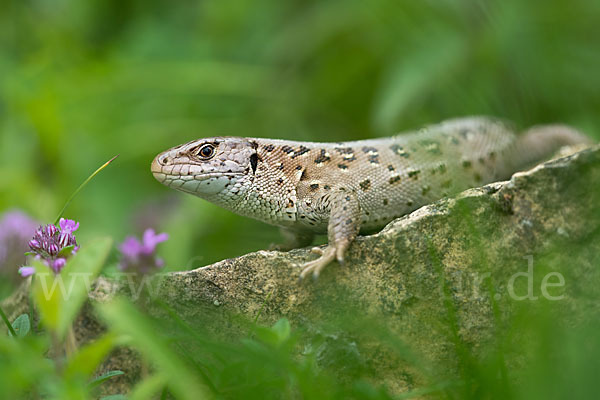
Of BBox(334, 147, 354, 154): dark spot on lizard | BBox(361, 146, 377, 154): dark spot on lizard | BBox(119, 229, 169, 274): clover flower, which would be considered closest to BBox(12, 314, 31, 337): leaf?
BBox(119, 229, 169, 274): clover flower

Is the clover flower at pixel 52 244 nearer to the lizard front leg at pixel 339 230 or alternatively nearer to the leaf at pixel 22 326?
the leaf at pixel 22 326

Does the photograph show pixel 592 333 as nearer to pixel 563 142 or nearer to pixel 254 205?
pixel 254 205

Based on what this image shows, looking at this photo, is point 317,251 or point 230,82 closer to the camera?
point 317,251

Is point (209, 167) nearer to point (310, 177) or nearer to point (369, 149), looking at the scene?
point (310, 177)

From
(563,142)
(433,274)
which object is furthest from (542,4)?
(433,274)

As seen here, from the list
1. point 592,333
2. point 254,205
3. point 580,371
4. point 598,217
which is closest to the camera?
point 580,371

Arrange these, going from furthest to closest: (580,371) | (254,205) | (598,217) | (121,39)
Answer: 1. (121,39)
2. (254,205)
3. (598,217)
4. (580,371)

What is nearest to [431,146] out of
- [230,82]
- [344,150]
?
[344,150]

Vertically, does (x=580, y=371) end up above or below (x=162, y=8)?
below
